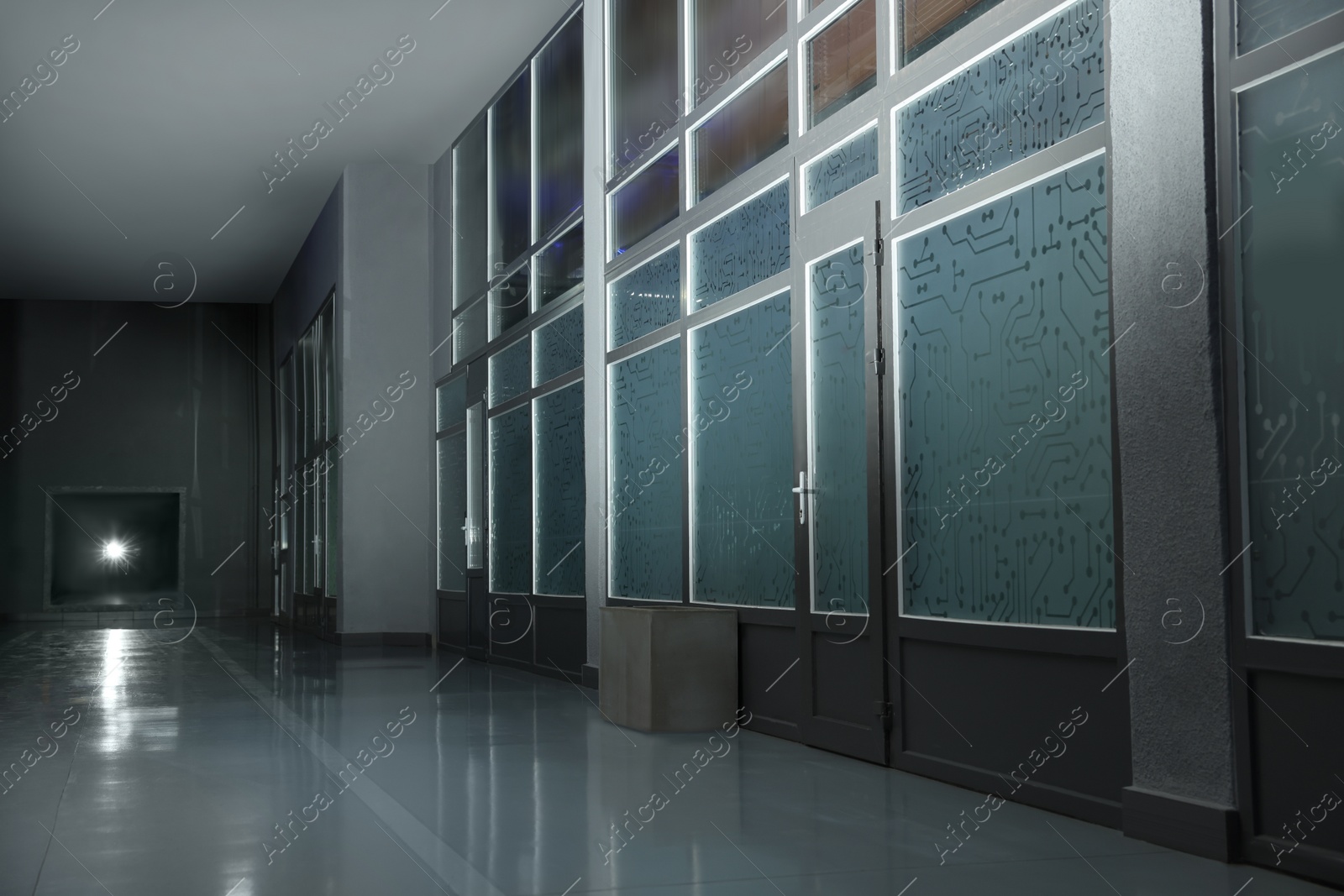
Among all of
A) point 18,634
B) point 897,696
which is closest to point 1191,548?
point 897,696

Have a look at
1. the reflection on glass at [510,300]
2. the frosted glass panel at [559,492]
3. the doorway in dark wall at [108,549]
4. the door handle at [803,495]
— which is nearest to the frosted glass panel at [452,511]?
the reflection on glass at [510,300]

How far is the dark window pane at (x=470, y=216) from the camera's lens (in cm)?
1011

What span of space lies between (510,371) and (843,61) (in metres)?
4.73

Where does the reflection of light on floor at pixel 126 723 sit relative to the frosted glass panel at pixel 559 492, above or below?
below

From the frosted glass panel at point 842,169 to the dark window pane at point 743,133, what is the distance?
296mm

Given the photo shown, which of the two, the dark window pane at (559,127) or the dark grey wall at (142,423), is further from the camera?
the dark grey wall at (142,423)

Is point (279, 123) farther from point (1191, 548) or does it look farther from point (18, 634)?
point (1191, 548)

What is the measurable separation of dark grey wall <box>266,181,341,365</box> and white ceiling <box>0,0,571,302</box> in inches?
9.2

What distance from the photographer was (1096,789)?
342 centimetres

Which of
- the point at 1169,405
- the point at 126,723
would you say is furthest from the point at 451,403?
the point at 1169,405

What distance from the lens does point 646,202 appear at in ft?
22.2

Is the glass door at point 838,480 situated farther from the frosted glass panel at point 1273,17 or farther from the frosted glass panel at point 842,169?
the frosted glass panel at point 1273,17

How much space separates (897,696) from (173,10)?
22.0ft

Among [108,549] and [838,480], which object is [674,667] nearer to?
[838,480]
